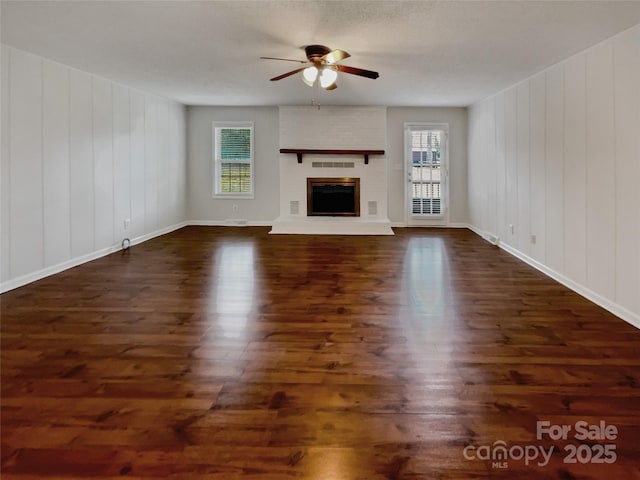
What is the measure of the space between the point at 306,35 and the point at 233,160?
4987mm

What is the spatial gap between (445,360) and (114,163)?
16.8 ft

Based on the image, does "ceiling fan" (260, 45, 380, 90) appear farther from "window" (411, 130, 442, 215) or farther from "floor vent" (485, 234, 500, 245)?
"window" (411, 130, 442, 215)

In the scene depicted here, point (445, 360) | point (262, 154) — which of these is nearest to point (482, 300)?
point (445, 360)

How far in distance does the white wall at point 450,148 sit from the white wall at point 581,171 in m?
2.02

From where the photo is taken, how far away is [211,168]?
27.1ft

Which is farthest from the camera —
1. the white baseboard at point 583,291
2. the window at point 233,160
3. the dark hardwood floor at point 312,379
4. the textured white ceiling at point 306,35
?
the window at point 233,160

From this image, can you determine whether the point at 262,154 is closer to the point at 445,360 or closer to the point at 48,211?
the point at 48,211

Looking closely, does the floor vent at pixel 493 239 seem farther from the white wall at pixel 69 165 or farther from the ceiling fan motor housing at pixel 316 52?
the white wall at pixel 69 165

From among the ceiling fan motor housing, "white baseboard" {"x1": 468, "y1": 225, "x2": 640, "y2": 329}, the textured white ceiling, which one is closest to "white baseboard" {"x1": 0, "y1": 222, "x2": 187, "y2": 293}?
the textured white ceiling

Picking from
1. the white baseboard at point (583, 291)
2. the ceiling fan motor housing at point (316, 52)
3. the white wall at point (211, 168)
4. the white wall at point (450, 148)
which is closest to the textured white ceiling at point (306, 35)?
the ceiling fan motor housing at point (316, 52)

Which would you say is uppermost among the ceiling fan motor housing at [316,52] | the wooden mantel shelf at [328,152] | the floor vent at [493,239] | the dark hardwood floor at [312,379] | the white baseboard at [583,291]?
the ceiling fan motor housing at [316,52]

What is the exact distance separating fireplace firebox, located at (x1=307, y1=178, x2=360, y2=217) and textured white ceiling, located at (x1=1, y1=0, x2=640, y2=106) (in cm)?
284

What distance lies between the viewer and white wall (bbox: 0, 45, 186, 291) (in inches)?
153

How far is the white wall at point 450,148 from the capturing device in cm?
795
